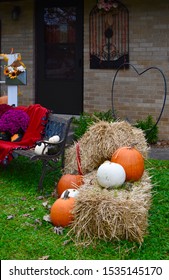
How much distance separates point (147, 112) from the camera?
32.1ft

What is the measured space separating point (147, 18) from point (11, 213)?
5572 millimetres

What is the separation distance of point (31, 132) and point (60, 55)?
4.04 metres

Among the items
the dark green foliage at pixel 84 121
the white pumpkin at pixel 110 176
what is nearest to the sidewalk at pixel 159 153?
the dark green foliage at pixel 84 121

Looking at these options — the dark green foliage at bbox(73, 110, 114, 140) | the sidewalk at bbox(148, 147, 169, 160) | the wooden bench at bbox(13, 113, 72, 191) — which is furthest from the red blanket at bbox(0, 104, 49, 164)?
the sidewalk at bbox(148, 147, 169, 160)

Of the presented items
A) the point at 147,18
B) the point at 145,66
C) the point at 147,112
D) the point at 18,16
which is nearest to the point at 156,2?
the point at 147,18

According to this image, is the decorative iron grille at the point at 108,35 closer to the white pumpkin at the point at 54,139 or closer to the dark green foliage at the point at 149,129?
the dark green foliage at the point at 149,129

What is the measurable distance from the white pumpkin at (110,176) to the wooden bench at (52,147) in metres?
1.22

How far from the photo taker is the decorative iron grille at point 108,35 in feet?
32.5

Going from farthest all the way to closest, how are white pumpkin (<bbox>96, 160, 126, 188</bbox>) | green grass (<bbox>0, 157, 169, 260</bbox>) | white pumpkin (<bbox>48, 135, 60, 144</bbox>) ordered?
white pumpkin (<bbox>48, 135, 60, 144</bbox>), white pumpkin (<bbox>96, 160, 126, 188</bbox>), green grass (<bbox>0, 157, 169, 260</bbox>)

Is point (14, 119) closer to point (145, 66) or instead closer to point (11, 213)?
point (11, 213)

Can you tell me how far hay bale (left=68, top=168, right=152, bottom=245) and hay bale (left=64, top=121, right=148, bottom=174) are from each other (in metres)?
1.15

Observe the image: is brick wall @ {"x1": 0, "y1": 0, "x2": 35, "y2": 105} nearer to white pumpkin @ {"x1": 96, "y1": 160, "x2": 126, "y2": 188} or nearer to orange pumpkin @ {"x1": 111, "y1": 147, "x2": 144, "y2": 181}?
orange pumpkin @ {"x1": 111, "y1": 147, "x2": 144, "y2": 181}

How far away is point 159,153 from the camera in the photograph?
28.0ft

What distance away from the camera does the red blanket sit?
665 cm
